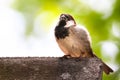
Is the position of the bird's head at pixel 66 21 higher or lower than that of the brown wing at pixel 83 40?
higher

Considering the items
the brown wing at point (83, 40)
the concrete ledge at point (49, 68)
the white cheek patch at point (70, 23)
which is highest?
the white cheek patch at point (70, 23)

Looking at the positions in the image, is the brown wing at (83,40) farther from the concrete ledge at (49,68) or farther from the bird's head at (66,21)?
the concrete ledge at (49,68)

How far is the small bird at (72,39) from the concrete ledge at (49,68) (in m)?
0.75

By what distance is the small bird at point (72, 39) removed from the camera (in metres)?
4.59

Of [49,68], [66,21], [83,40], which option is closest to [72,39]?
[83,40]

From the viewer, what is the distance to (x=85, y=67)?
3645 millimetres

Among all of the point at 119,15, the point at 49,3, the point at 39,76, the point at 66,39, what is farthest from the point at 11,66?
the point at 49,3

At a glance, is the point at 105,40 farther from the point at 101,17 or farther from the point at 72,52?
A: the point at 72,52

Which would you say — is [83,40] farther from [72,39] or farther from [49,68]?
[49,68]

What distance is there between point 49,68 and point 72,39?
1008 millimetres

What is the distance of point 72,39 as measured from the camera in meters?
4.70

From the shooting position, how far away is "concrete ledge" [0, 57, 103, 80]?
3.58 metres

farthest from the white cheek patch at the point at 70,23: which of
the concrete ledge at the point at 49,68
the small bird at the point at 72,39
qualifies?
the concrete ledge at the point at 49,68

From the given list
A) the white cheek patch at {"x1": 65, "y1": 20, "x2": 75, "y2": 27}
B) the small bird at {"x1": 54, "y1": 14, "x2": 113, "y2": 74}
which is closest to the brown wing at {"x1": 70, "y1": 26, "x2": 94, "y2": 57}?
the small bird at {"x1": 54, "y1": 14, "x2": 113, "y2": 74}
